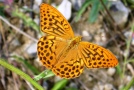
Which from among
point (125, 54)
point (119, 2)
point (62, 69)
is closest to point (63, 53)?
point (62, 69)

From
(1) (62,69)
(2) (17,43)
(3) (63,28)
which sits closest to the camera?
(1) (62,69)

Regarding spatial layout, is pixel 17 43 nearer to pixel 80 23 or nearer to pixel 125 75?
pixel 80 23

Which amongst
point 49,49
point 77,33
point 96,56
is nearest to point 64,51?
point 49,49

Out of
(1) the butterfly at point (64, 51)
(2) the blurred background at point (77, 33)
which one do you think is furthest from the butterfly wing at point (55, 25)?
(2) the blurred background at point (77, 33)

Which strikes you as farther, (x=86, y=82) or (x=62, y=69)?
(x=86, y=82)

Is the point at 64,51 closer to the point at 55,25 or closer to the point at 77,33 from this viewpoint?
the point at 55,25

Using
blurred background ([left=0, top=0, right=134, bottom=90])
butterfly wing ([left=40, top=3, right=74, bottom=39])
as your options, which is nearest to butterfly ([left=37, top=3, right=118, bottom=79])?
butterfly wing ([left=40, top=3, right=74, bottom=39])

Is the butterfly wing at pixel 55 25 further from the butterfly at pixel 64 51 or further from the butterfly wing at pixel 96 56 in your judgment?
the butterfly wing at pixel 96 56
